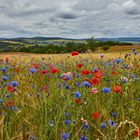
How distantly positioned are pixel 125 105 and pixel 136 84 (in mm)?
840

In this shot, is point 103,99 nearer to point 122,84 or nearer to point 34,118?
point 122,84

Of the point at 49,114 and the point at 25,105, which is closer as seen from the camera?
the point at 49,114

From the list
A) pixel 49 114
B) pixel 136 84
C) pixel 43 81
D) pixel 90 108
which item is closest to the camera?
pixel 49 114

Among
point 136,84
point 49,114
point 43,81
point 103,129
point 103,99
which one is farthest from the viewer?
point 43,81

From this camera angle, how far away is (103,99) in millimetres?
3412

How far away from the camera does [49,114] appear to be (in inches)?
114

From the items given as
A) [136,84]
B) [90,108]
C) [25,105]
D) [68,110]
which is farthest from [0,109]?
[136,84]

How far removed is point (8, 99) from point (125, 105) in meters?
1.27

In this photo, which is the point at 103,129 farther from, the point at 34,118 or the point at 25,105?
the point at 25,105

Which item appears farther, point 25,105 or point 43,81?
point 43,81

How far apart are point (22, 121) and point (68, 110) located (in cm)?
43

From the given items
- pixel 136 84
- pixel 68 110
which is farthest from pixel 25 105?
pixel 136 84

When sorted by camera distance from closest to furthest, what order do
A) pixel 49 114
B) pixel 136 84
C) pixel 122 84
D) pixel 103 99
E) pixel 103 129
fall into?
1. pixel 103 129
2. pixel 49 114
3. pixel 103 99
4. pixel 122 84
5. pixel 136 84

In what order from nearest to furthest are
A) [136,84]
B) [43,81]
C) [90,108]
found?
[90,108] < [136,84] < [43,81]
